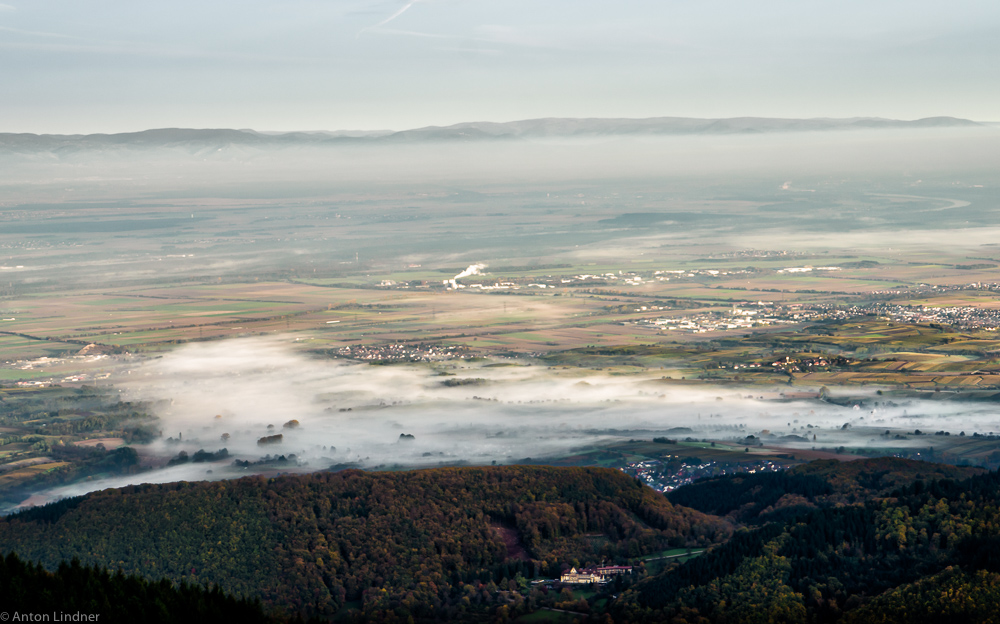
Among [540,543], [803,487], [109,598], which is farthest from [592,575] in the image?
[109,598]

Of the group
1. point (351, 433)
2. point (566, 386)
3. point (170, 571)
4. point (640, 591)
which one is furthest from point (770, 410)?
point (170, 571)

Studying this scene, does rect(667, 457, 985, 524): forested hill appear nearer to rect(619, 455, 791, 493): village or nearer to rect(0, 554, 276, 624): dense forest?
rect(619, 455, 791, 493): village

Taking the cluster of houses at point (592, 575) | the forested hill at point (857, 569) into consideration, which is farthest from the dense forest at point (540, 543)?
the cluster of houses at point (592, 575)

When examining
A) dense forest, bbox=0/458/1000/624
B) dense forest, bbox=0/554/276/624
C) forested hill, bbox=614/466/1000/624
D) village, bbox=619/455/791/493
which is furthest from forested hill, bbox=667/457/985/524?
dense forest, bbox=0/554/276/624

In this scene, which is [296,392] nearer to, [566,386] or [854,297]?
[566,386]

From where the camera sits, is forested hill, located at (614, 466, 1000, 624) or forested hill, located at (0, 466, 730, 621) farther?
forested hill, located at (0, 466, 730, 621)

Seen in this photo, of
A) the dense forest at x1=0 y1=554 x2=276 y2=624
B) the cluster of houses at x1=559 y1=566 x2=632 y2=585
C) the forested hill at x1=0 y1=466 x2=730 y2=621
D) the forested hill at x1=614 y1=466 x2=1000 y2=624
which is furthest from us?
the forested hill at x1=0 y1=466 x2=730 y2=621

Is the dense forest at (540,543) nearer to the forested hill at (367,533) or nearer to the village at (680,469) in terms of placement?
the forested hill at (367,533)
